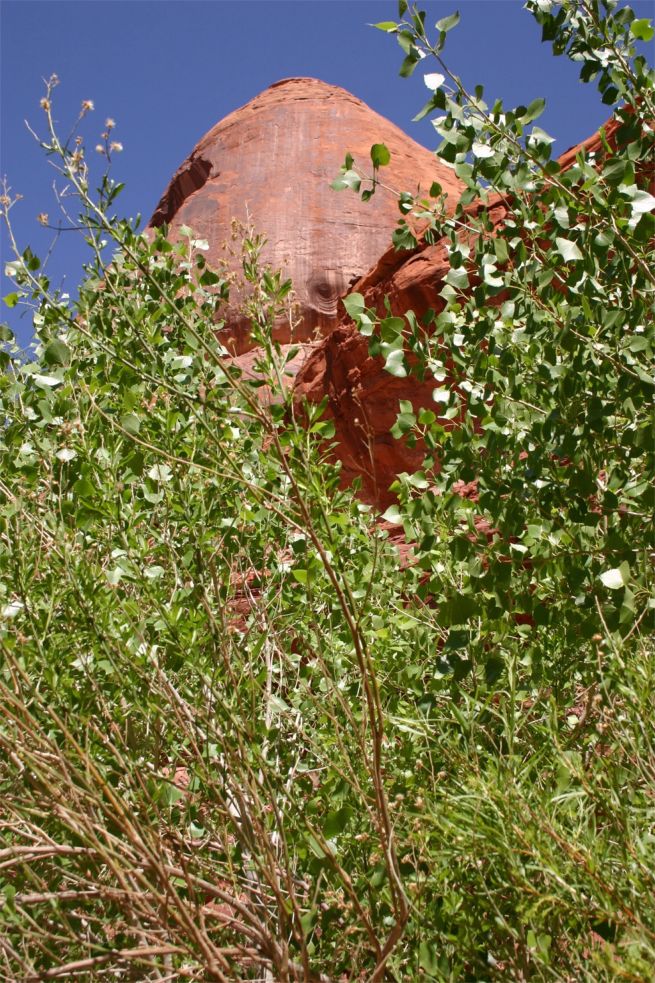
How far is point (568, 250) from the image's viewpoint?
7.70 ft

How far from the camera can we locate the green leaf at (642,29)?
7.77 ft

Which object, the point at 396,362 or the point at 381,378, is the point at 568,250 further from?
the point at 381,378

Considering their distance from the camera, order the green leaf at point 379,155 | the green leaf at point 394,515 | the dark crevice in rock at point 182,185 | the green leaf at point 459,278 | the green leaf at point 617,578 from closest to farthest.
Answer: the green leaf at point 617,578 < the green leaf at point 379,155 < the green leaf at point 459,278 < the green leaf at point 394,515 < the dark crevice in rock at point 182,185

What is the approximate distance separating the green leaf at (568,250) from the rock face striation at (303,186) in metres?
12.7

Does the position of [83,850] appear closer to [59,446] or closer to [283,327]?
[59,446]

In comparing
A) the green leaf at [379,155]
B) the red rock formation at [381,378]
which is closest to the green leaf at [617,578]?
the green leaf at [379,155]

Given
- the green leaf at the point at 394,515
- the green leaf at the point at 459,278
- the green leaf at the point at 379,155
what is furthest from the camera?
the green leaf at the point at 394,515

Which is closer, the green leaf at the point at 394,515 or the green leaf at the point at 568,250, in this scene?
the green leaf at the point at 568,250

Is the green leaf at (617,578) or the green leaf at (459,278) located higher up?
the green leaf at (459,278)

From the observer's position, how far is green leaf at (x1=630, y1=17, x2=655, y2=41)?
237 cm

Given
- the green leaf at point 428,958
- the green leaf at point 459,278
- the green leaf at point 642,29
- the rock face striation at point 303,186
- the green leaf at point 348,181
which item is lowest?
the green leaf at point 428,958

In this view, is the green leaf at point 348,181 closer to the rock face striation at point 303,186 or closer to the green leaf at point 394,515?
the green leaf at point 394,515

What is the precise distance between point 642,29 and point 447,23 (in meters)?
0.52

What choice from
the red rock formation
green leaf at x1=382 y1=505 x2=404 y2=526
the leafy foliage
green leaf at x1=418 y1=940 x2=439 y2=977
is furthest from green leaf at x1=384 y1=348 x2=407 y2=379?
the red rock formation
